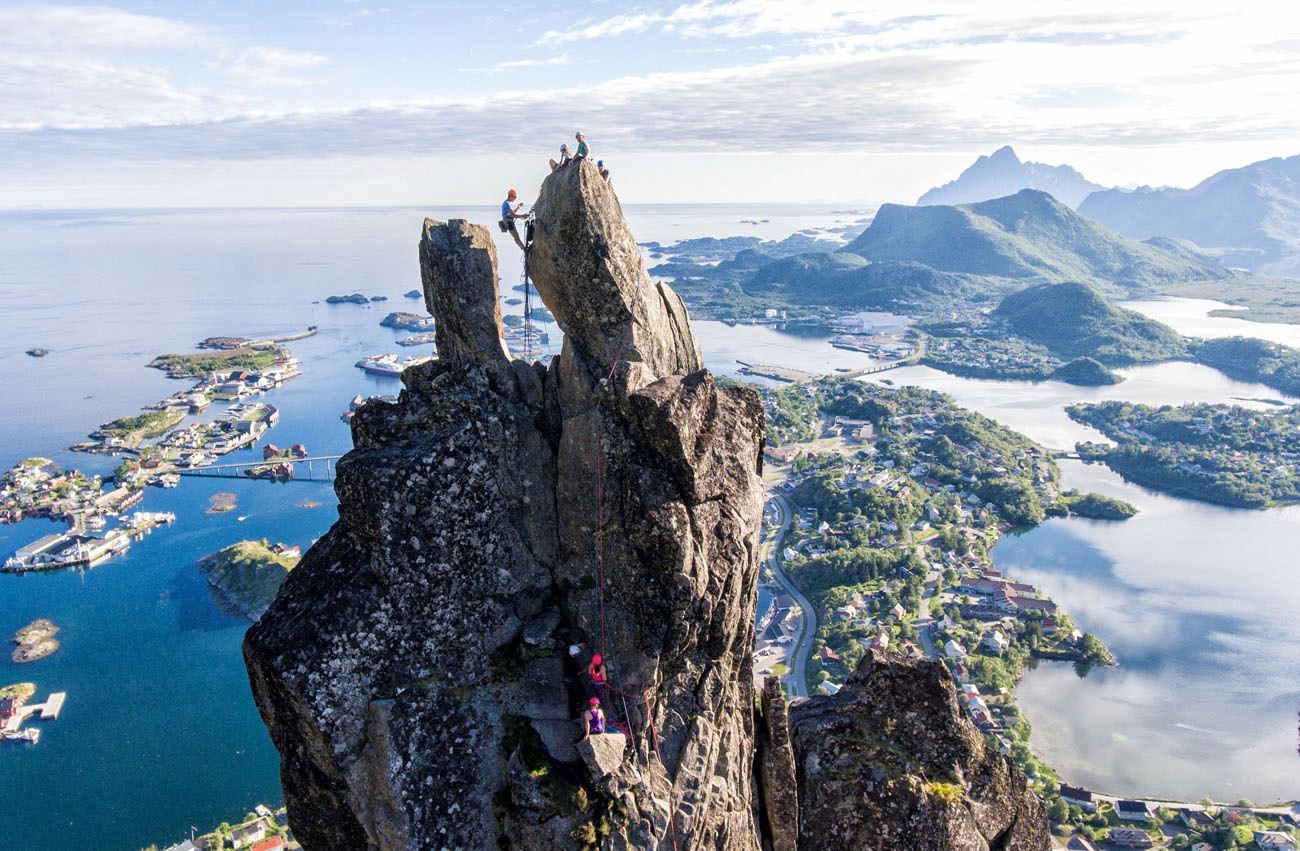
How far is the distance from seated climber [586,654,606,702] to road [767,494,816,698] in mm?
29991

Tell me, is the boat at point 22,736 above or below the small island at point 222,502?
below

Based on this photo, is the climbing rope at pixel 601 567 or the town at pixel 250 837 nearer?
the climbing rope at pixel 601 567

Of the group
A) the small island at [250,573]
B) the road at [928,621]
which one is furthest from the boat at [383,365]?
the road at [928,621]

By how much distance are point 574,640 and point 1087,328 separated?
150934mm

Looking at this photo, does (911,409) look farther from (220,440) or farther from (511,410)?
(511,410)

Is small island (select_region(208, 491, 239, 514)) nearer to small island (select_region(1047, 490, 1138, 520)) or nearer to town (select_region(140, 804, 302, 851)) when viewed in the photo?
town (select_region(140, 804, 302, 851))

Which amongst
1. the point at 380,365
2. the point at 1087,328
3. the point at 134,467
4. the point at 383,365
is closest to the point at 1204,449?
the point at 1087,328

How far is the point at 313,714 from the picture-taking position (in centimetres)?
840

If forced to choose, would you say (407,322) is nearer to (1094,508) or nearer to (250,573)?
(250,573)

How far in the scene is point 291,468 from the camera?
69188 mm

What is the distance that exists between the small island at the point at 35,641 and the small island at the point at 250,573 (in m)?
8.34

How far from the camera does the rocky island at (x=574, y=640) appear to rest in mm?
8508

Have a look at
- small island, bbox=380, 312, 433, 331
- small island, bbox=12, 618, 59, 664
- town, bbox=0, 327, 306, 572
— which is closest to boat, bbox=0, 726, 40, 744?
small island, bbox=12, 618, 59, 664

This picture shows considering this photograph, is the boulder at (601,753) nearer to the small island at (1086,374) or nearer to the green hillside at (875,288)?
the small island at (1086,374)
